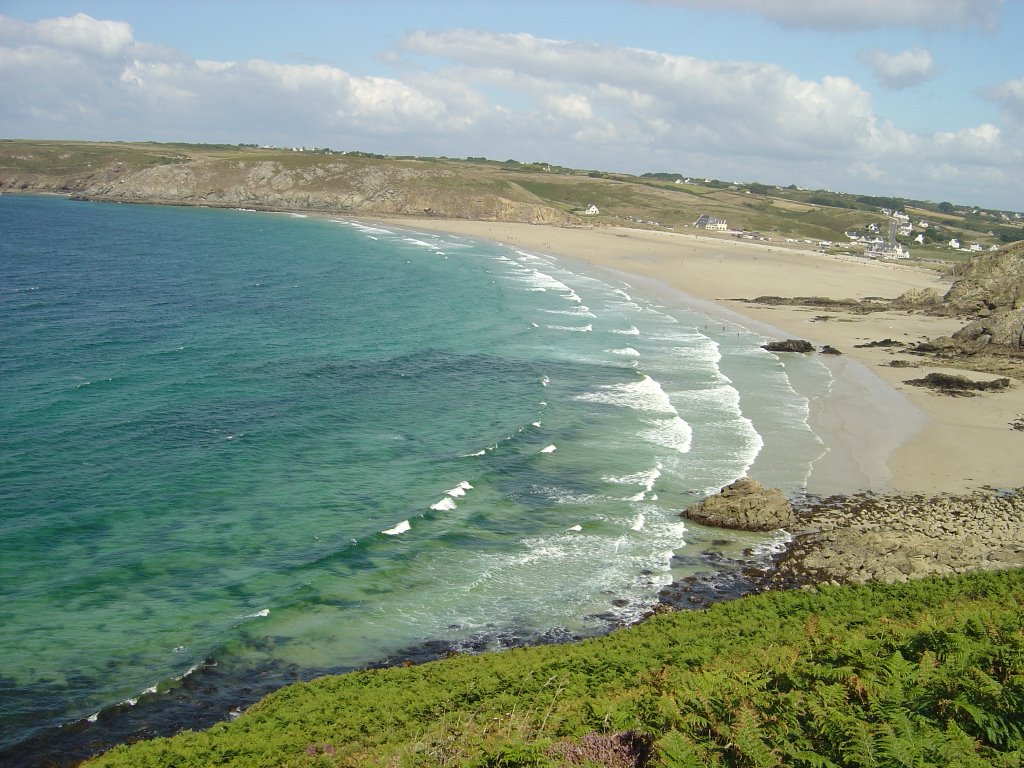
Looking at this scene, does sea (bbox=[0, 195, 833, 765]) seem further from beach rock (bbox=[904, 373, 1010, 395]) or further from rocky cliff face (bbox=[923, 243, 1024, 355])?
rocky cliff face (bbox=[923, 243, 1024, 355])

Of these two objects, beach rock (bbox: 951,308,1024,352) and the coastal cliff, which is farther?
the coastal cliff

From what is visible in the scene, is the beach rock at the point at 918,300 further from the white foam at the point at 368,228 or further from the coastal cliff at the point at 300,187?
the coastal cliff at the point at 300,187

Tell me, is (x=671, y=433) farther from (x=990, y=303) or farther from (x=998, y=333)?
(x=990, y=303)

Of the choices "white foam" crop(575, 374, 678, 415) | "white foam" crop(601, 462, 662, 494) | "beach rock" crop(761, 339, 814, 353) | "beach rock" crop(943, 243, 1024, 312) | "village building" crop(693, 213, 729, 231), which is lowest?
"white foam" crop(601, 462, 662, 494)

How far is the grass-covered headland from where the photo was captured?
9.60 meters

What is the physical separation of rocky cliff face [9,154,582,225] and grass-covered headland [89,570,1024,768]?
155782mm

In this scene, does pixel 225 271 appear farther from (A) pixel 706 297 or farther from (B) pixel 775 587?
(B) pixel 775 587

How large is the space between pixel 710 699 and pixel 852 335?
57.6 metres

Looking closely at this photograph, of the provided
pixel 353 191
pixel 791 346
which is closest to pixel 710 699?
pixel 791 346

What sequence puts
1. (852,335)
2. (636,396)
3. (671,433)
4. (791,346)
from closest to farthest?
(671,433) < (636,396) < (791,346) < (852,335)

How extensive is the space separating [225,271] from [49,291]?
20210 mm

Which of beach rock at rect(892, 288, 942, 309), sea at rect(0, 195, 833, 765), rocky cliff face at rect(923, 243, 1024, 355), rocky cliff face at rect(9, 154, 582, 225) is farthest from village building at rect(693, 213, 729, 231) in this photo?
sea at rect(0, 195, 833, 765)

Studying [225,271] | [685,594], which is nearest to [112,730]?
[685,594]

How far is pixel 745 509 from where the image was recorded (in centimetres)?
2695
